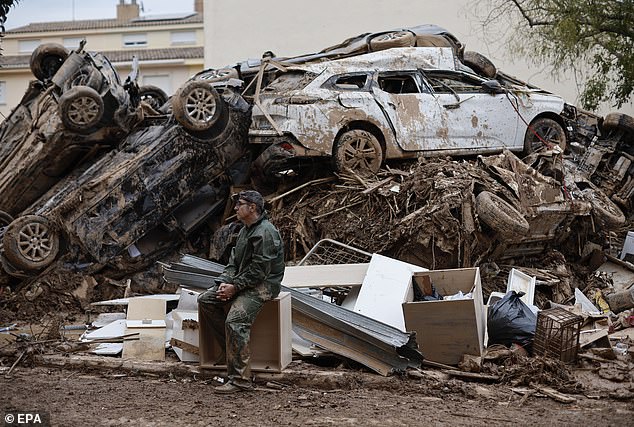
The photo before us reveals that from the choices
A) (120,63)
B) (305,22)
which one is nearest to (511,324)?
(305,22)

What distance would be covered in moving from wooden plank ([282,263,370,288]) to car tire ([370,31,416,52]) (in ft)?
17.2

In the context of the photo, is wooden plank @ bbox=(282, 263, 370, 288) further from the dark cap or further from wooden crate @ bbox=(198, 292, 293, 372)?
the dark cap

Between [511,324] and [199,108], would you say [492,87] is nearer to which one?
[199,108]

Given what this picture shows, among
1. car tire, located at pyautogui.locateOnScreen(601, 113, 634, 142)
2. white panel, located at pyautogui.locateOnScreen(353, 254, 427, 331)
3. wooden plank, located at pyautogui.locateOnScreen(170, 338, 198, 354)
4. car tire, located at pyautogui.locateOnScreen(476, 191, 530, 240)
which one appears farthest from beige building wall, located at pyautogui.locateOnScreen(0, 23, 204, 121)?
wooden plank, located at pyautogui.locateOnScreen(170, 338, 198, 354)

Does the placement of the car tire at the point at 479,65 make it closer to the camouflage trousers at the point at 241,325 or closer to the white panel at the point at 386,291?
the white panel at the point at 386,291

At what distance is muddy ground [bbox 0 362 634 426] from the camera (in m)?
6.48

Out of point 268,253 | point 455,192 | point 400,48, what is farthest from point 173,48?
point 268,253

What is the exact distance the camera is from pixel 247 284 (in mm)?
7250

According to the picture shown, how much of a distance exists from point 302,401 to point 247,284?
1102 millimetres

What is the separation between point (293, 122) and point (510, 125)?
3.64 m

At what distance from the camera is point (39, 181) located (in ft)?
39.0

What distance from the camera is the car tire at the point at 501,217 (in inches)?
406

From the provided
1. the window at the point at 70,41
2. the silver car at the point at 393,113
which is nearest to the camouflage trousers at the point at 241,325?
the silver car at the point at 393,113

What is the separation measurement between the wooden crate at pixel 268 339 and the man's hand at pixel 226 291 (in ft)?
1.36
